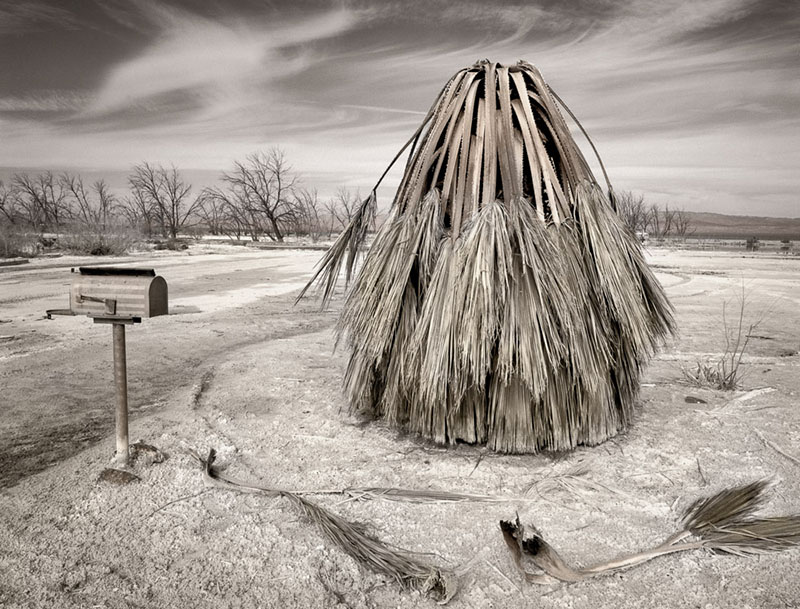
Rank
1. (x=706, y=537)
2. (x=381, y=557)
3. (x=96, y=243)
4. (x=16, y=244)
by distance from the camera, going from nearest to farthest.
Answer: (x=381, y=557) → (x=706, y=537) → (x=16, y=244) → (x=96, y=243)

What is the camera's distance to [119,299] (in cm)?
238

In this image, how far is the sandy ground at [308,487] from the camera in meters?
1.70

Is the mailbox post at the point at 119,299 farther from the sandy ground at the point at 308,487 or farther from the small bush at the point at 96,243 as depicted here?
the small bush at the point at 96,243

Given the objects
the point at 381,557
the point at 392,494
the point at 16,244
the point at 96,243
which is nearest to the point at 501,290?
the point at 392,494

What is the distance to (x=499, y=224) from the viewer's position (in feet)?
7.91

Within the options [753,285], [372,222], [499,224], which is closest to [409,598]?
[499,224]

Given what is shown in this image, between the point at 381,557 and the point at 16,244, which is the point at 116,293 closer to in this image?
the point at 381,557

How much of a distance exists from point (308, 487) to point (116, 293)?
1.23m

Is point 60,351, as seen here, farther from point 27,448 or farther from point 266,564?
point 266,564

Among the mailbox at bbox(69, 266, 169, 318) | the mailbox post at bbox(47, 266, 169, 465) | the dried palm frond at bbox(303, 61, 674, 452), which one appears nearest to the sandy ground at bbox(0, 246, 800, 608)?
the dried palm frond at bbox(303, 61, 674, 452)

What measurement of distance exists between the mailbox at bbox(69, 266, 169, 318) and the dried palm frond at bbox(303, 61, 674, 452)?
98cm

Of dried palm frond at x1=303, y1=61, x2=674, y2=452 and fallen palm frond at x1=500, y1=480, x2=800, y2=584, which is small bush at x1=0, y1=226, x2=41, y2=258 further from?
fallen palm frond at x1=500, y1=480, x2=800, y2=584

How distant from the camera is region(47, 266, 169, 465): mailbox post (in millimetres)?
2365

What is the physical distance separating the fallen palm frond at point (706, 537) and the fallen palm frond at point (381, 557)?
26 cm
